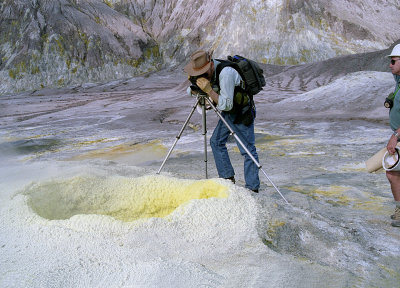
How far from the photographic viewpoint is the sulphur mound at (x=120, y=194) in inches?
131

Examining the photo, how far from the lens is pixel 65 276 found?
2.05 metres

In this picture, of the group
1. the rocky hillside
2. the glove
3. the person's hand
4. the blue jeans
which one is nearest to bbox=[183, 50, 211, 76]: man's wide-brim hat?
the glove

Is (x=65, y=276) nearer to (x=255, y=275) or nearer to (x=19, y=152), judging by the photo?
(x=255, y=275)

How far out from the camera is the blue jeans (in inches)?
154

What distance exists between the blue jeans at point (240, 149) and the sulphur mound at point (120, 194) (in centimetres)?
65

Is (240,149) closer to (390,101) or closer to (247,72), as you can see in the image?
(247,72)

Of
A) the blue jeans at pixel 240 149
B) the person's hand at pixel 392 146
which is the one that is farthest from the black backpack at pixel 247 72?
the person's hand at pixel 392 146

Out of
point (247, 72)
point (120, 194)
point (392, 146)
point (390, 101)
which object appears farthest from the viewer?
point (247, 72)

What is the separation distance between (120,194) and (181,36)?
175ft

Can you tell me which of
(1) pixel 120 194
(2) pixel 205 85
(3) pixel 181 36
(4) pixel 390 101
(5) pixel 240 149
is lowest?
(1) pixel 120 194

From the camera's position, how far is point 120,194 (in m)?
3.56

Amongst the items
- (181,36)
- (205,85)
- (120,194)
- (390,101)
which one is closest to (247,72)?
(205,85)

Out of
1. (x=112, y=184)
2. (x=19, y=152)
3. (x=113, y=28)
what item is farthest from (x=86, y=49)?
(x=112, y=184)

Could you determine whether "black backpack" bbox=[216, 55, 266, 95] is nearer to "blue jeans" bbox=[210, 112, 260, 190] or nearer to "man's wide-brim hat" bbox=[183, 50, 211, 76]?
"man's wide-brim hat" bbox=[183, 50, 211, 76]
